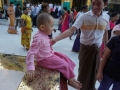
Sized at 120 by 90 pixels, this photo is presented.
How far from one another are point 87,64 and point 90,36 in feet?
1.28

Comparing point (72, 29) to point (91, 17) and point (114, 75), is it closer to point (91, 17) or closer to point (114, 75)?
point (91, 17)

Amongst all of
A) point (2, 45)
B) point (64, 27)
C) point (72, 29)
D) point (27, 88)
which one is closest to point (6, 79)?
point (72, 29)

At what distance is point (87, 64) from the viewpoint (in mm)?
2094

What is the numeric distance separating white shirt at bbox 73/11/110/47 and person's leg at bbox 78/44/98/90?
0.08 m

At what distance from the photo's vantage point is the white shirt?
185 centimetres

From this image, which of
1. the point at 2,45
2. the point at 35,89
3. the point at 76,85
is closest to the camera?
the point at 35,89

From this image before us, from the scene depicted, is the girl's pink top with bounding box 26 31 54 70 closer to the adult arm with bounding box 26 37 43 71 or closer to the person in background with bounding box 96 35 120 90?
the adult arm with bounding box 26 37 43 71

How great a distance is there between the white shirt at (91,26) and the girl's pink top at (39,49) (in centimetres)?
68

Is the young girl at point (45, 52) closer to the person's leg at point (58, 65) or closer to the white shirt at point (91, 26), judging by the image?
the person's leg at point (58, 65)

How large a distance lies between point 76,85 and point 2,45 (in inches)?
160

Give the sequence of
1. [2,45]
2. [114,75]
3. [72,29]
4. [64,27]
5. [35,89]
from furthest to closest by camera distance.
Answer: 1. [64,27]
2. [2,45]
3. [72,29]
4. [114,75]
5. [35,89]

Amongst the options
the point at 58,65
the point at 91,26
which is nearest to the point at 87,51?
the point at 91,26

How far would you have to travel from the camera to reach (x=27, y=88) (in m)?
1.03

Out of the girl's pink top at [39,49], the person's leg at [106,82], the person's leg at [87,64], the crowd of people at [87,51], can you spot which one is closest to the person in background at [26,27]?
the crowd of people at [87,51]
